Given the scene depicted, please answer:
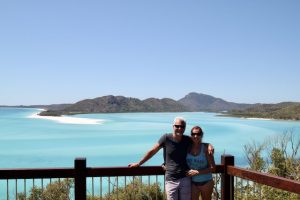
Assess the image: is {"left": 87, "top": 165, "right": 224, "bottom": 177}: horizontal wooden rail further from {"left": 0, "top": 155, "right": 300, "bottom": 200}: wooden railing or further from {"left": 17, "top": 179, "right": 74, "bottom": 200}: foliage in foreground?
{"left": 17, "top": 179, "right": 74, "bottom": 200}: foliage in foreground

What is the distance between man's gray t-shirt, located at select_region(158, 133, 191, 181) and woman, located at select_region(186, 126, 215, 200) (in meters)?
0.05

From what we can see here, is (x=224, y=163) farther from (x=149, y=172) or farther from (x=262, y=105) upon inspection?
(x=262, y=105)

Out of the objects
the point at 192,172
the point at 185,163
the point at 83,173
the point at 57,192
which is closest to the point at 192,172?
the point at 192,172

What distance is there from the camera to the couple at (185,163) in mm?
4277

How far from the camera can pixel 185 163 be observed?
4.31 meters

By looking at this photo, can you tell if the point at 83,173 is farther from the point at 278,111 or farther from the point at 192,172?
the point at 278,111

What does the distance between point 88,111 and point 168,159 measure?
185 metres

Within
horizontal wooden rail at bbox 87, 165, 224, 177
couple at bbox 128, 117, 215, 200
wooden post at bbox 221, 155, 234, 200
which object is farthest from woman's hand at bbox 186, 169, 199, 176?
wooden post at bbox 221, 155, 234, 200

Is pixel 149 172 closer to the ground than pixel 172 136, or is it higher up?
closer to the ground

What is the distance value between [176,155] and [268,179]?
2.92ft

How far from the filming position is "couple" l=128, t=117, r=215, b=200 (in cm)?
428

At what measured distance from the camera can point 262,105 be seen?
516 feet

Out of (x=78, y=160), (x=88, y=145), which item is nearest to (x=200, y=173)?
(x=78, y=160)

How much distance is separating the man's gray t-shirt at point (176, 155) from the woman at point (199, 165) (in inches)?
2.1
